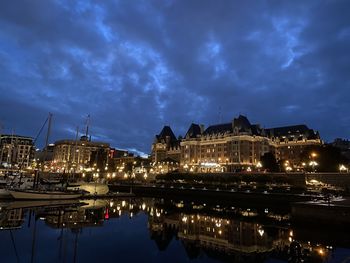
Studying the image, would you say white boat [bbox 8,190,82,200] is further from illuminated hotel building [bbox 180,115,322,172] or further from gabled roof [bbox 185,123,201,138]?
gabled roof [bbox 185,123,201,138]

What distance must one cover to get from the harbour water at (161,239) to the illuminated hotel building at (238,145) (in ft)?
279

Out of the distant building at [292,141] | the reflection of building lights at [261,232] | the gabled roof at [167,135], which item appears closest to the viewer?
the reflection of building lights at [261,232]

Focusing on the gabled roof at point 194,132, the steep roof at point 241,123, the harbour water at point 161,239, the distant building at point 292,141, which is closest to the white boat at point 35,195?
the harbour water at point 161,239

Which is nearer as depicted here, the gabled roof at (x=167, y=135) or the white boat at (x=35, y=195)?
the white boat at (x=35, y=195)

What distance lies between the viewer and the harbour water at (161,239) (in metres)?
21.1

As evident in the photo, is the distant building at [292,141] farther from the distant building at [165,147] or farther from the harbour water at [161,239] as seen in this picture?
the harbour water at [161,239]

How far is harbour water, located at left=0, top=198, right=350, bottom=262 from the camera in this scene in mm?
21141

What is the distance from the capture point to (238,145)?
401 ft

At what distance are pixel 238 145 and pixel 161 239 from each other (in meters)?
98.3

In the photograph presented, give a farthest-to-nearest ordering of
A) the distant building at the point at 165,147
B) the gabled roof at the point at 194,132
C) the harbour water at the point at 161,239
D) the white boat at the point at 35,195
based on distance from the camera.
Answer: the distant building at the point at 165,147, the gabled roof at the point at 194,132, the white boat at the point at 35,195, the harbour water at the point at 161,239

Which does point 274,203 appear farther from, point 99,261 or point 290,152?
point 290,152

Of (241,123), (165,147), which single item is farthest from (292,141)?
(165,147)

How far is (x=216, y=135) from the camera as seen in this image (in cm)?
13338

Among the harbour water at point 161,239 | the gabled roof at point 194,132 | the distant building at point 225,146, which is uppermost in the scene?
the gabled roof at point 194,132
